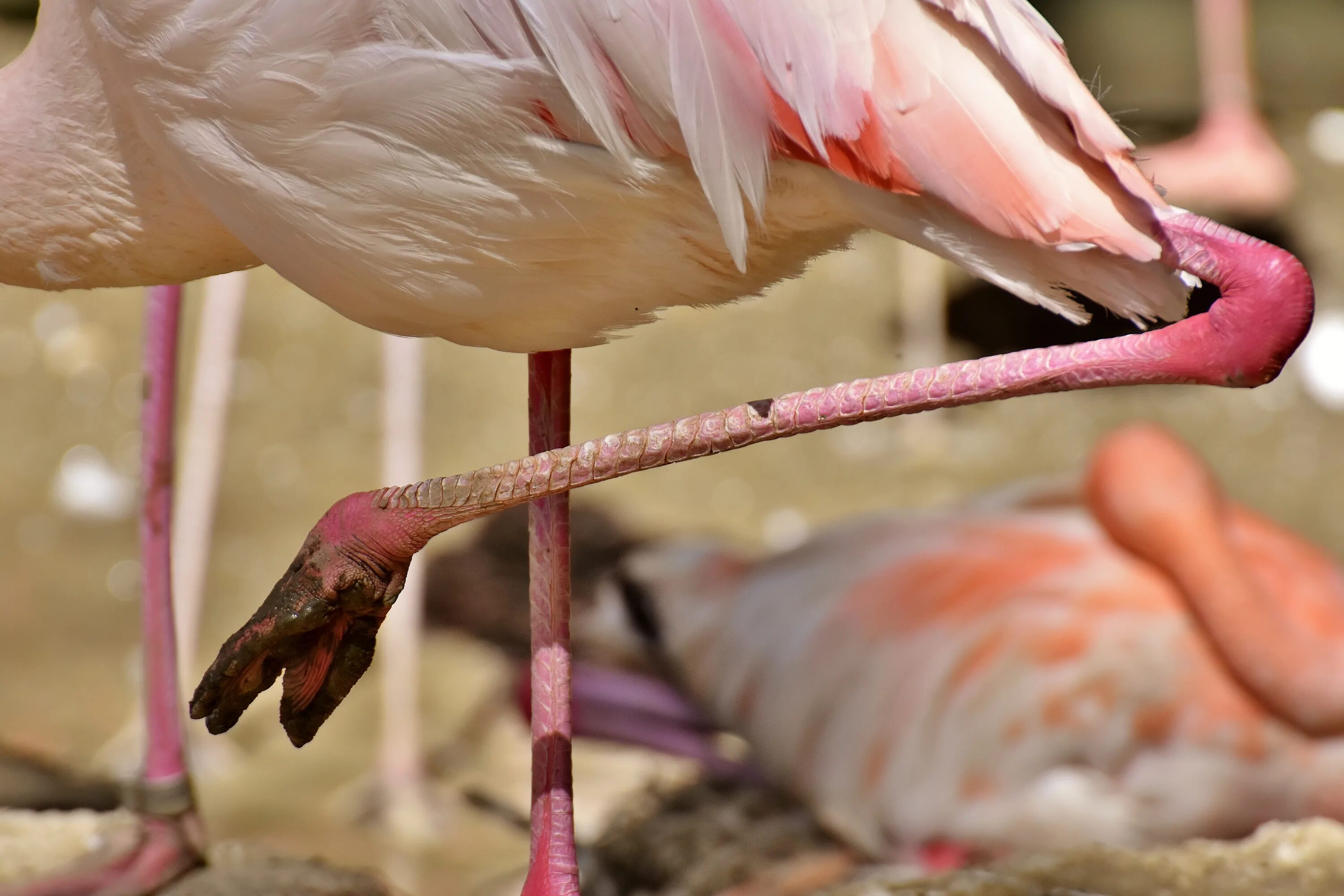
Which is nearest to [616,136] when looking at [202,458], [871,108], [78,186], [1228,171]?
[871,108]

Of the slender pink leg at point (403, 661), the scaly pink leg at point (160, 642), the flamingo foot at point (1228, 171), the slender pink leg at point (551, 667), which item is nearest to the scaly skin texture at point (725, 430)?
the slender pink leg at point (551, 667)

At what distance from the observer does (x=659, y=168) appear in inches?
35.5

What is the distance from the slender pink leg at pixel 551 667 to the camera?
1.18 meters

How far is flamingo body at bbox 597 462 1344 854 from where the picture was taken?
171 centimetres

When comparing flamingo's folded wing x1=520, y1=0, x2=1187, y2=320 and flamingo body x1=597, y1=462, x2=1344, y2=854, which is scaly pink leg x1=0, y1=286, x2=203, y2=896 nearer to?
flamingo's folded wing x1=520, y1=0, x2=1187, y2=320

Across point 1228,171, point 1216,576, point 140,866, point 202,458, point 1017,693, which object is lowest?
point 140,866

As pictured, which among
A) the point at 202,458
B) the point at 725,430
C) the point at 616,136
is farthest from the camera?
the point at 202,458

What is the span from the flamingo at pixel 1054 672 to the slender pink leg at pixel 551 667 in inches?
29.7

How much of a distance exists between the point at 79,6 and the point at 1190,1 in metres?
3.73

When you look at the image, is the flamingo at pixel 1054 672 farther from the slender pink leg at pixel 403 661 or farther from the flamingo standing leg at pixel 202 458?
the flamingo standing leg at pixel 202 458

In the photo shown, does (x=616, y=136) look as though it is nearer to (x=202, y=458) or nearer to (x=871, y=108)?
(x=871, y=108)

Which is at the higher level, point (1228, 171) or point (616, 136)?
point (1228, 171)

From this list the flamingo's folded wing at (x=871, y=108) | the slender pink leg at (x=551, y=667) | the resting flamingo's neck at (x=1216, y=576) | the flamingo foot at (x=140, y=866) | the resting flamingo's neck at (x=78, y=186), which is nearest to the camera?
the flamingo's folded wing at (x=871, y=108)

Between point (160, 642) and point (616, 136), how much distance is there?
2.79 feet
